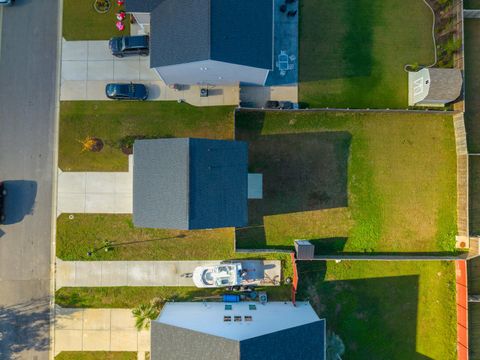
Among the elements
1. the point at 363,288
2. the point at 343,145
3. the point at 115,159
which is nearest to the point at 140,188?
the point at 115,159

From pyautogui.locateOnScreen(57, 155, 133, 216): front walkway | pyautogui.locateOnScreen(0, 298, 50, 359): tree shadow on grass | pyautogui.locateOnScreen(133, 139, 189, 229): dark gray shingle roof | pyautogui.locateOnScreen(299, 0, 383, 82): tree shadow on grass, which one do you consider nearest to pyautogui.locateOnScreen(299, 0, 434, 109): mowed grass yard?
pyautogui.locateOnScreen(299, 0, 383, 82): tree shadow on grass

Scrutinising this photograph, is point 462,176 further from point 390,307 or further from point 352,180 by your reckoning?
point 390,307

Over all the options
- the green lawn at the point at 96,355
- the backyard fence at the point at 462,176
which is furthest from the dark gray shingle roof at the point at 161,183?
the backyard fence at the point at 462,176

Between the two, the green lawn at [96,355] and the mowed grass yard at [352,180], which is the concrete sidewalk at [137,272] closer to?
the mowed grass yard at [352,180]

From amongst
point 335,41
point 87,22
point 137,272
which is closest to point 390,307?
point 137,272

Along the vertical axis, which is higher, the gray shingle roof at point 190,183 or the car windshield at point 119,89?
the car windshield at point 119,89

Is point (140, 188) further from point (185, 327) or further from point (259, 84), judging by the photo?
point (259, 84)
